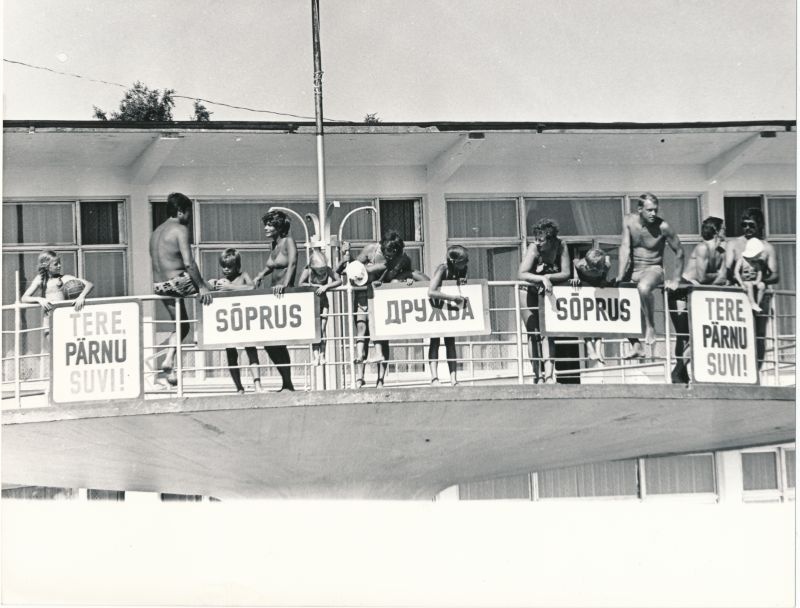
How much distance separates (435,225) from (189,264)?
5.19 meters

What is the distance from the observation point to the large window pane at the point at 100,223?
17.4m

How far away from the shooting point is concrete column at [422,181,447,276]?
17.9 metres

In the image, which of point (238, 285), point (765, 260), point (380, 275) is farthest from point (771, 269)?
point (238, 285)

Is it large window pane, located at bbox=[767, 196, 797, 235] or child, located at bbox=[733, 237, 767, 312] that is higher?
large window pane, located at bbox=[767, 196, 797, 235]

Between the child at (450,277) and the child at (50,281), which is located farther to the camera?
the child at (50,281)

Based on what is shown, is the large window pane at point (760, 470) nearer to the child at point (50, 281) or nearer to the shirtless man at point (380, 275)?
the shirtless man at point (380, 275)

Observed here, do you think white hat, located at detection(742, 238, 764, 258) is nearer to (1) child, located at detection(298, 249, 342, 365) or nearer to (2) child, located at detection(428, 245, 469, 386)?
(2) child, located at detection(428, 245, 469, 386)

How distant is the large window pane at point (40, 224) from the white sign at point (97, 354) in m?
3.90

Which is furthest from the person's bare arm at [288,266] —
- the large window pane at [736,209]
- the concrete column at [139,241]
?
the large window pane at [736,209]

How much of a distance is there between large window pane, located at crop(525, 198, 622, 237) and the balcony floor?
3.32 meters

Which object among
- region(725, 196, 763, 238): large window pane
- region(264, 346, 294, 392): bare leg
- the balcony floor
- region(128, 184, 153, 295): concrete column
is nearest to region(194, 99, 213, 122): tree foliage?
region(128, 184, 153, 295): concrete column

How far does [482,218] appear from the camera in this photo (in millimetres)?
18094

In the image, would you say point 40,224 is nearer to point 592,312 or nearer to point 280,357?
point 280,357

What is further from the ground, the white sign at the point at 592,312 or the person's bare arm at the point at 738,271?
the person's bare arm at the point at 738,271
